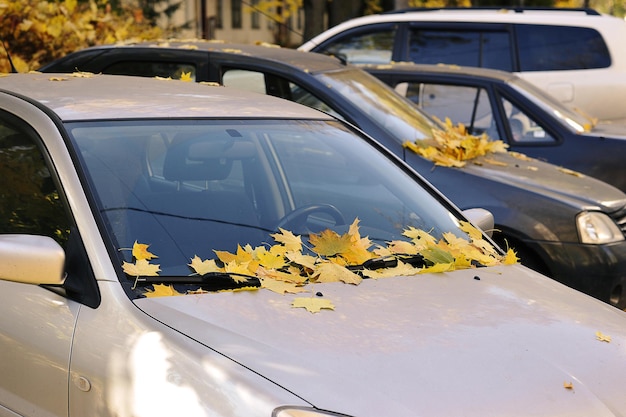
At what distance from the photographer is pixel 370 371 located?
2.95 m

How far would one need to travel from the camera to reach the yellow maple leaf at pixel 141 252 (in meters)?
3.51

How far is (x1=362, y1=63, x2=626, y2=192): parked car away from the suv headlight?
6.97 ft

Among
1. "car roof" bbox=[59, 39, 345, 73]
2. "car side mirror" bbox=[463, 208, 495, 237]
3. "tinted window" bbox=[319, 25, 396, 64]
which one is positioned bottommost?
"tinted window" bbox=[319, 25, 396, 64]

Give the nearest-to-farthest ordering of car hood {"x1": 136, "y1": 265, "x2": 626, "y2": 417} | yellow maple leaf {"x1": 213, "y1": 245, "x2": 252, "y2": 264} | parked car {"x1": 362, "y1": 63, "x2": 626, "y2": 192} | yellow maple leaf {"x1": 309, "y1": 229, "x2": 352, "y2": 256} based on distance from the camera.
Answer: car hood {"x1": 136, "y1": 265, "x2": 626, "y2": 417}, yellow maple leaf {"x1": 213, "y1": 245, "x2": 252, "y2": 264}, yellow maple leaf {"x1": 309, "y1": 229, "x2": 352, "y2": 256}, parked car {"x1": 362, "y1": 63, "x2": 626, "y2": 192}

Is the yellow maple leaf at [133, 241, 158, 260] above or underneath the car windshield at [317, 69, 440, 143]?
above

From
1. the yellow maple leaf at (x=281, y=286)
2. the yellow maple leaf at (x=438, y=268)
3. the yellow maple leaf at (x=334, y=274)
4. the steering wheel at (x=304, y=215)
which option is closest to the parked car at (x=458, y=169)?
the steering wheel at (x=304, y=215)

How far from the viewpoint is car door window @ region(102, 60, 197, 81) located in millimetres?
7938

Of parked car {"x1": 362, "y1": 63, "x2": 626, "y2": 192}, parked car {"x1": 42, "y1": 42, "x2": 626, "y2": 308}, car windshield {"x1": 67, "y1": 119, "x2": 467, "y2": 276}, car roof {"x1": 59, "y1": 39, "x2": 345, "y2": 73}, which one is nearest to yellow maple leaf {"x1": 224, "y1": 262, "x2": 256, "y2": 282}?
car windshield {"x1": 67, "y1": 119, "x2": 467, "y2": 276}

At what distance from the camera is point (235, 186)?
414cm

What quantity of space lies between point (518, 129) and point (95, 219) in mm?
5991

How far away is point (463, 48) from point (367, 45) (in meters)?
1.02

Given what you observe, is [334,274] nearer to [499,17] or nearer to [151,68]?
[151,68]

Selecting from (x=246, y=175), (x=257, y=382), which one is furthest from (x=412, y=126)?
(x=257, y=382)

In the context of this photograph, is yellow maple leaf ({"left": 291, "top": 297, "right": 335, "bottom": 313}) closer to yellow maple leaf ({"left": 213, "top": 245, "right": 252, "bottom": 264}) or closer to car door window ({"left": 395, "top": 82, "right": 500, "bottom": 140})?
yellow maple leaf ({"left": 213, "top": 245, "right": 252, "bottom": 264})
